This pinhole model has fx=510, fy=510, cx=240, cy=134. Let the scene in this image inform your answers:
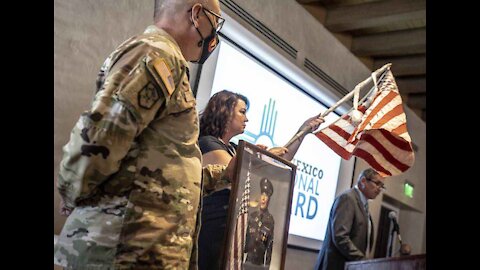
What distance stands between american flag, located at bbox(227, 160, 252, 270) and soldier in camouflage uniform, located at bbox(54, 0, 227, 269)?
50cm

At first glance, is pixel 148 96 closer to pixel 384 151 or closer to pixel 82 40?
pixel 82 40

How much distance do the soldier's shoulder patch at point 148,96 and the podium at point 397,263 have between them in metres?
1.88

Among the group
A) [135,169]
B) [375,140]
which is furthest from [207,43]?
[375,140]

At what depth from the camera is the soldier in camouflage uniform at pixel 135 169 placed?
1.13 metres

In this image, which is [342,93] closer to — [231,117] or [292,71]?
[292,71]

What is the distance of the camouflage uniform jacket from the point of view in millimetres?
1134

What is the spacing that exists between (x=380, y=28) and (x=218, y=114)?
3.10 metres

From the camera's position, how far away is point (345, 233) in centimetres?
341

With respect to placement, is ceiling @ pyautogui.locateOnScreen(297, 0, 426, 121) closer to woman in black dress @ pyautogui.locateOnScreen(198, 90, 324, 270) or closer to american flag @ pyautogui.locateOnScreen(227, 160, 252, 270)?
woman in black dress @ pyautogui.locateOnScreen(198, 90, 324, 270)

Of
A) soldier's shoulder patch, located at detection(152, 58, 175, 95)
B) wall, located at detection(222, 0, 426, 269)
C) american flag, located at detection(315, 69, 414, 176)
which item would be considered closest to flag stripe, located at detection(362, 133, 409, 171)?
american flag, located at detection(315, 69, 414, 176)

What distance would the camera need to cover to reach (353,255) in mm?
3312

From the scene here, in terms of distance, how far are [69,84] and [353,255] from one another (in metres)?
2.09

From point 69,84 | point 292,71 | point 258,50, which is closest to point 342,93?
point 292,71

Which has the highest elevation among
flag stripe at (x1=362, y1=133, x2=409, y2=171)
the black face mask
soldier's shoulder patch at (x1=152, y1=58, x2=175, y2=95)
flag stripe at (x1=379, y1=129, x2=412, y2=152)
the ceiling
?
the ceiling
